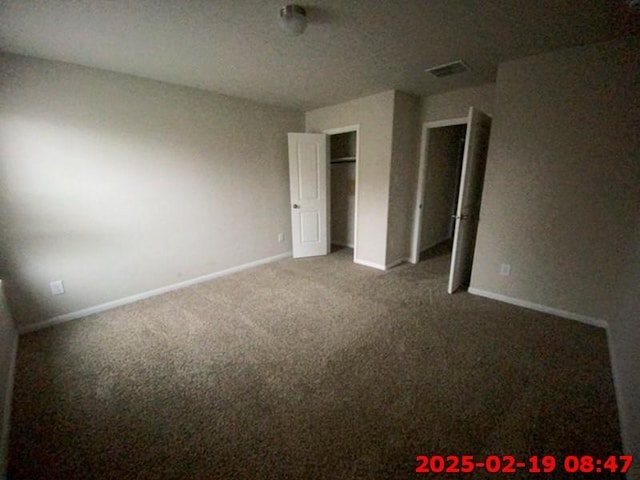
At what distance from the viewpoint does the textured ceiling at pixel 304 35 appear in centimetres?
152

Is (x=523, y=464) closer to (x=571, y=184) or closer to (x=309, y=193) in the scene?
(x=571, y=184)

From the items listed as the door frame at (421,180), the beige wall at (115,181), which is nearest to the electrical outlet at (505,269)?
the door frame at (421,180)

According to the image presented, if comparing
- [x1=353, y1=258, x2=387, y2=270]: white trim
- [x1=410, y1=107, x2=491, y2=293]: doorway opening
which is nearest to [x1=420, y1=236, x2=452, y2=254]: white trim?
[x1=410, y1=107, x2=491, y2=293]: doorway opening

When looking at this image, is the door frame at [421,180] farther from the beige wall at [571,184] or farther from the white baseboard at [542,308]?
the white baseboard at [542,308]

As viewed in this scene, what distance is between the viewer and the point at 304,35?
183cm

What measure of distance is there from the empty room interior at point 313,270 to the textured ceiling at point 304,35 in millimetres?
22

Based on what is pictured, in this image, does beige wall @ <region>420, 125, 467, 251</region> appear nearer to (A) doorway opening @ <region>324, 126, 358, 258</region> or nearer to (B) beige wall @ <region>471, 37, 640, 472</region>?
(A) doorway opening @ <region>324, 126, 358, 258</region>

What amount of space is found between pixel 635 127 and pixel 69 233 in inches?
190

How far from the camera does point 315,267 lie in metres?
3.77

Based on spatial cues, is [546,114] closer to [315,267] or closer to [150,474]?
[315,267]

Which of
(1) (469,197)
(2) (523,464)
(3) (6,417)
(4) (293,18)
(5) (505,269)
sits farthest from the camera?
(1) (469,197)

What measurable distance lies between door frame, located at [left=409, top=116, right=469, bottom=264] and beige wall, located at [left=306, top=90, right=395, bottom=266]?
0.61 metres

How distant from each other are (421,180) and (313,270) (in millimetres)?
2004

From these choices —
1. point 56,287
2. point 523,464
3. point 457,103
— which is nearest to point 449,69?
point 457,103
